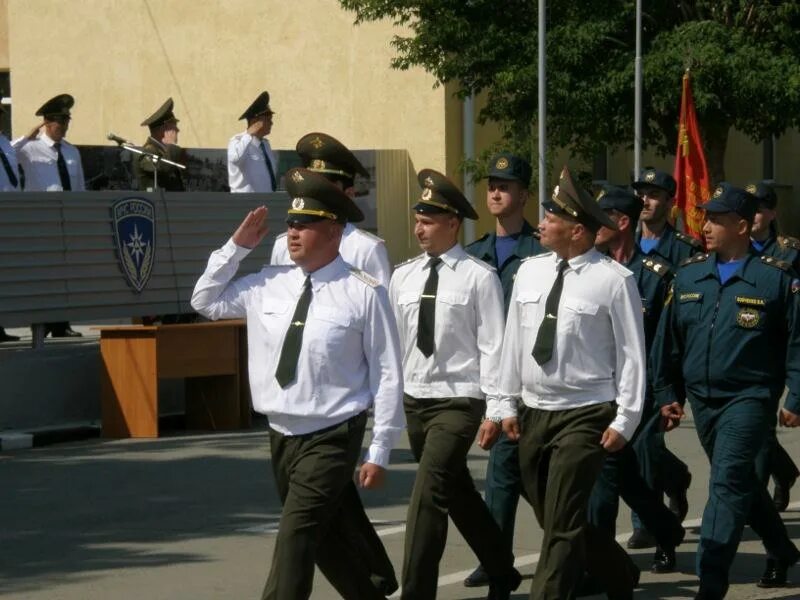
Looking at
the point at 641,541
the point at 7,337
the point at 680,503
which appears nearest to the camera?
the point at 641,541

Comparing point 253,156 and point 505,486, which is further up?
point 253,156

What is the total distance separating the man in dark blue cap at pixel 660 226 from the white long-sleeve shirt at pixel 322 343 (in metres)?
2.95

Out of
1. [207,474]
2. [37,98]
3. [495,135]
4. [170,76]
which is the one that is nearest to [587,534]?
[207,474]

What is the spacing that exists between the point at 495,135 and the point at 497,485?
84.3 ft

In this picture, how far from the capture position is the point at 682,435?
14008mm

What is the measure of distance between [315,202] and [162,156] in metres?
10.9

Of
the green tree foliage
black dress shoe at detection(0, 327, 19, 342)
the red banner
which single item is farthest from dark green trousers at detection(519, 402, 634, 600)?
the green tree foliage

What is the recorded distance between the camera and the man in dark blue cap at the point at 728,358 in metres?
7.72

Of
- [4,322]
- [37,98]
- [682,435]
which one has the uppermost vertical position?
[37,98]

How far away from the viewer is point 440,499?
7.46m

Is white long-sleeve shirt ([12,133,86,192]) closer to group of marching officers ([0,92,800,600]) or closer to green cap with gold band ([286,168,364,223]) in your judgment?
group of marching officers ([0,92,800,600])

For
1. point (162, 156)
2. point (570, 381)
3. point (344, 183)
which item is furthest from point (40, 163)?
point (570, 381)

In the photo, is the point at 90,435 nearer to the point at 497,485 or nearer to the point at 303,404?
the point at 497,485

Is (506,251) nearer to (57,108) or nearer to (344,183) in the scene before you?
(344,183)
